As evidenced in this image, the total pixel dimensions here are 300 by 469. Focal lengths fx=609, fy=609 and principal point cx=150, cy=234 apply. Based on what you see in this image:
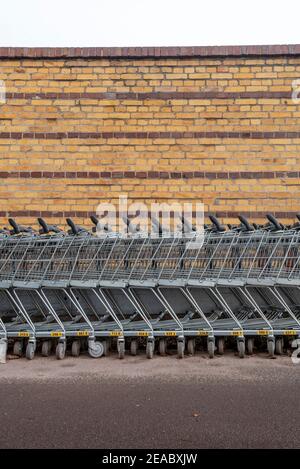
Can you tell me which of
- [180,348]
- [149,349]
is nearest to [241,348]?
[180,348]

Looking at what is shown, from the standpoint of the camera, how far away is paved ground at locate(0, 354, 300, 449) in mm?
4238

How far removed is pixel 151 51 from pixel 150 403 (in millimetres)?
5685

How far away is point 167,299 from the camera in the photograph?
7527 millimetres

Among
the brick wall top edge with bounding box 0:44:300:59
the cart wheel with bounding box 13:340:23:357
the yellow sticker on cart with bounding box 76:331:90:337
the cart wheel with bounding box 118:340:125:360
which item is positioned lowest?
the cart wheel with bounding box 13:340:23:357

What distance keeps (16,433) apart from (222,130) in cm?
588

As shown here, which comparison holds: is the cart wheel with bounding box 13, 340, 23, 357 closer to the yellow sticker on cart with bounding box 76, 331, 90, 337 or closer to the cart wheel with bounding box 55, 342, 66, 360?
the cart wheel with bounding box 55, 342, 66, 360

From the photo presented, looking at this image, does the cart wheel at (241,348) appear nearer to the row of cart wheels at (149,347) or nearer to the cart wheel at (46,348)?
the row of cart wheels at (149,347)

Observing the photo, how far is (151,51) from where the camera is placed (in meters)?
9.02

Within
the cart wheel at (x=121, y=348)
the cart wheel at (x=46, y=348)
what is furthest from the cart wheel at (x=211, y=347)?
the cart wheel at (x=46, y=348)

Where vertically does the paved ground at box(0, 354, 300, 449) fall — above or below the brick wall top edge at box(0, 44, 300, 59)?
below

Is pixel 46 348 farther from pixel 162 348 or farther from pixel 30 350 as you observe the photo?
pixel 162 348

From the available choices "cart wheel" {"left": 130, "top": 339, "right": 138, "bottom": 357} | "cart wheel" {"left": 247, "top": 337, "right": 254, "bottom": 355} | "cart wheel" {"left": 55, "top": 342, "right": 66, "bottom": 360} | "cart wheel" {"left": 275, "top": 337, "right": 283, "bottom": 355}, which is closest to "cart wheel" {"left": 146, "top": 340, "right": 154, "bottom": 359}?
"cart wheel" {"left": 130, "top": 339, "right": 138, "bottom": 357}

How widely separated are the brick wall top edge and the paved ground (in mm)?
4576

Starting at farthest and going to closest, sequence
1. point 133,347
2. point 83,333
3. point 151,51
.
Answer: point 151,51
point 133,347
point 83,333
